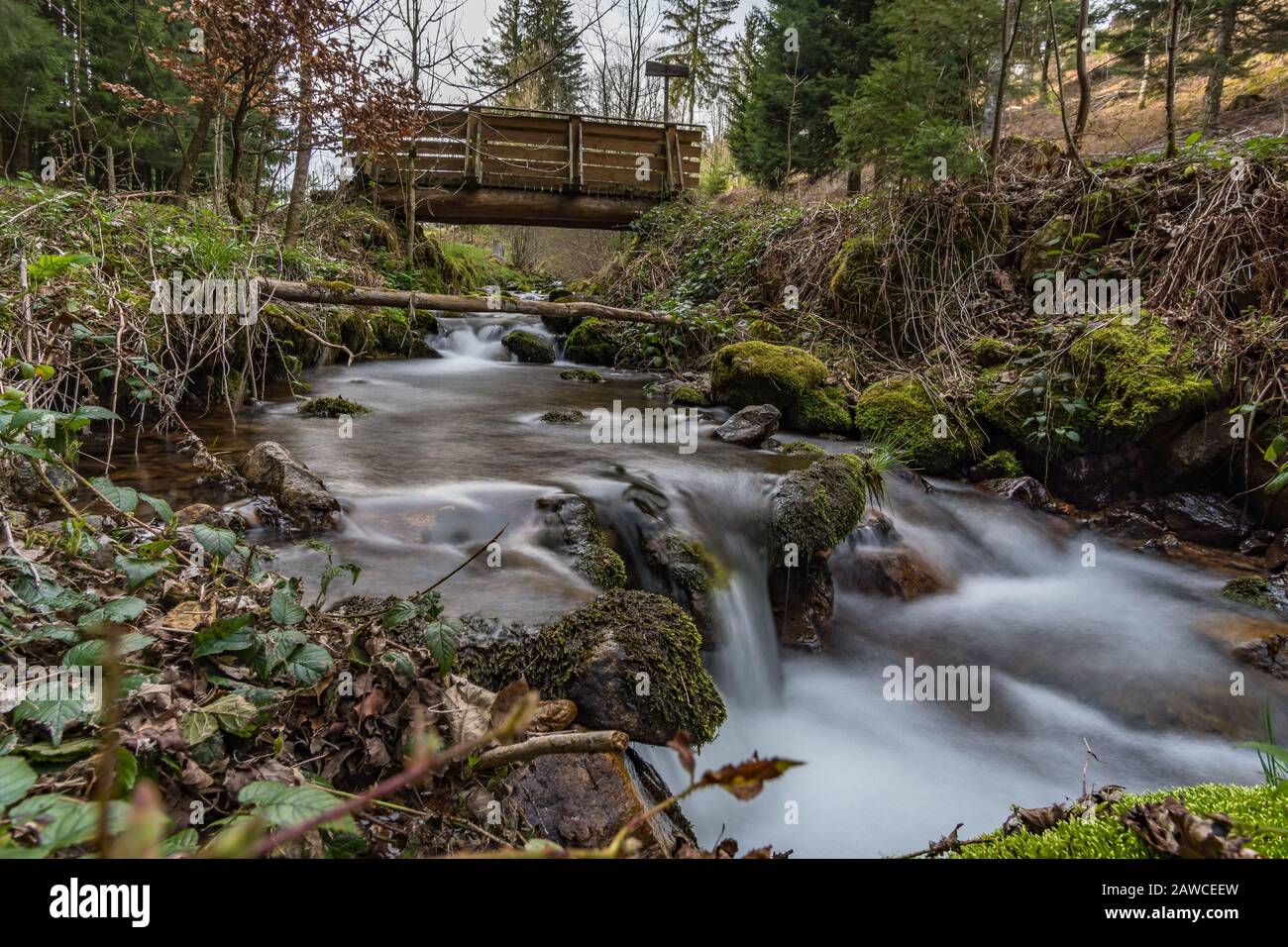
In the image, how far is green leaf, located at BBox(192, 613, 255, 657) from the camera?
181 centimetres

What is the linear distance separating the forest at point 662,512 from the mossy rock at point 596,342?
0.10 metres

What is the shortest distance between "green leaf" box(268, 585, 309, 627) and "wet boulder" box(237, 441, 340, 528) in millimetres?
1731

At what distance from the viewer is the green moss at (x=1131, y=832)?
139cm

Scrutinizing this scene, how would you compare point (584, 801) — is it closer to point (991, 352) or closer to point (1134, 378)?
point (1134, 378)

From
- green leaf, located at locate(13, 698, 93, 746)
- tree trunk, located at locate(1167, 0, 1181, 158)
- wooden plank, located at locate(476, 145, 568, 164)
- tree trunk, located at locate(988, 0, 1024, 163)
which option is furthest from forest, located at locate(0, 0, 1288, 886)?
wooden plank, located at locate(476, 145, 568, 164)

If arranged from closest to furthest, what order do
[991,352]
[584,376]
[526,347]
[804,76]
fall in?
[991,352]
[584,376]
[526,347]
[804,76]

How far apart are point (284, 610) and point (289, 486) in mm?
2071

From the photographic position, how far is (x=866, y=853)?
2.89m

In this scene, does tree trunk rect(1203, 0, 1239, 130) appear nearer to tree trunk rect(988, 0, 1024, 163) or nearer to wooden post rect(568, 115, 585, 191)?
tree trunk rect(988, 0, 1024, 163)

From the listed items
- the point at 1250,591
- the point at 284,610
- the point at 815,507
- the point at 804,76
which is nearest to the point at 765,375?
the point at 815,507

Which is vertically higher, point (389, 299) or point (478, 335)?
point (478, 335)

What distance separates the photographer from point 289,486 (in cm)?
377
